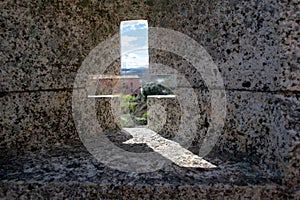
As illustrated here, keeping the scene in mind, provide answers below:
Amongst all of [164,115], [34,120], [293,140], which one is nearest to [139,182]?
[293,140]

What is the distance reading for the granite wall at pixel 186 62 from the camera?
965 mm

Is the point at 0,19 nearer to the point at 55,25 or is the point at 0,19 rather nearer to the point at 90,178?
the point at 55,25

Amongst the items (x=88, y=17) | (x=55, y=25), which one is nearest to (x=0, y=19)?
(x=55, y=25)

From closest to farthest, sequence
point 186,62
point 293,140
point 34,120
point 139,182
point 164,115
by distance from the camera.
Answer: point 293,140, point 139,182, point 34,120, point 186,62, point 164,115

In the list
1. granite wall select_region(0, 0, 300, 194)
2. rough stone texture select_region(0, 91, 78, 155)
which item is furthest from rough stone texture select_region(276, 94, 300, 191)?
rough stone texture select_region(0, 91, 78, 155)

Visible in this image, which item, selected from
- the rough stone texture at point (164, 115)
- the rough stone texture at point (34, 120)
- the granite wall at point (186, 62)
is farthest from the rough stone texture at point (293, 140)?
the rough stone texture at point (34, 120)

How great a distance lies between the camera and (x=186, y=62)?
1.56 meters

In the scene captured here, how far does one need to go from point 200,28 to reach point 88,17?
680mm

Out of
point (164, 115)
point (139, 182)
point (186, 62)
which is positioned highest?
point (186, 62)

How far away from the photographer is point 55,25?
1444 mm

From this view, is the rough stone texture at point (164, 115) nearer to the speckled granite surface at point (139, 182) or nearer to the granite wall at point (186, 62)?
the granite wall at point (186, 62)

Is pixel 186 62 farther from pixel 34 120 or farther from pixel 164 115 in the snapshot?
pixel 34 120

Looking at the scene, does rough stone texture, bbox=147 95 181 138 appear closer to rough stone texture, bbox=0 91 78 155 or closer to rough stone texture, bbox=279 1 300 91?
rough stone texture, bbox=0 91 78 155

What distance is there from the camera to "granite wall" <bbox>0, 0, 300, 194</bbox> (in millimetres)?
965
